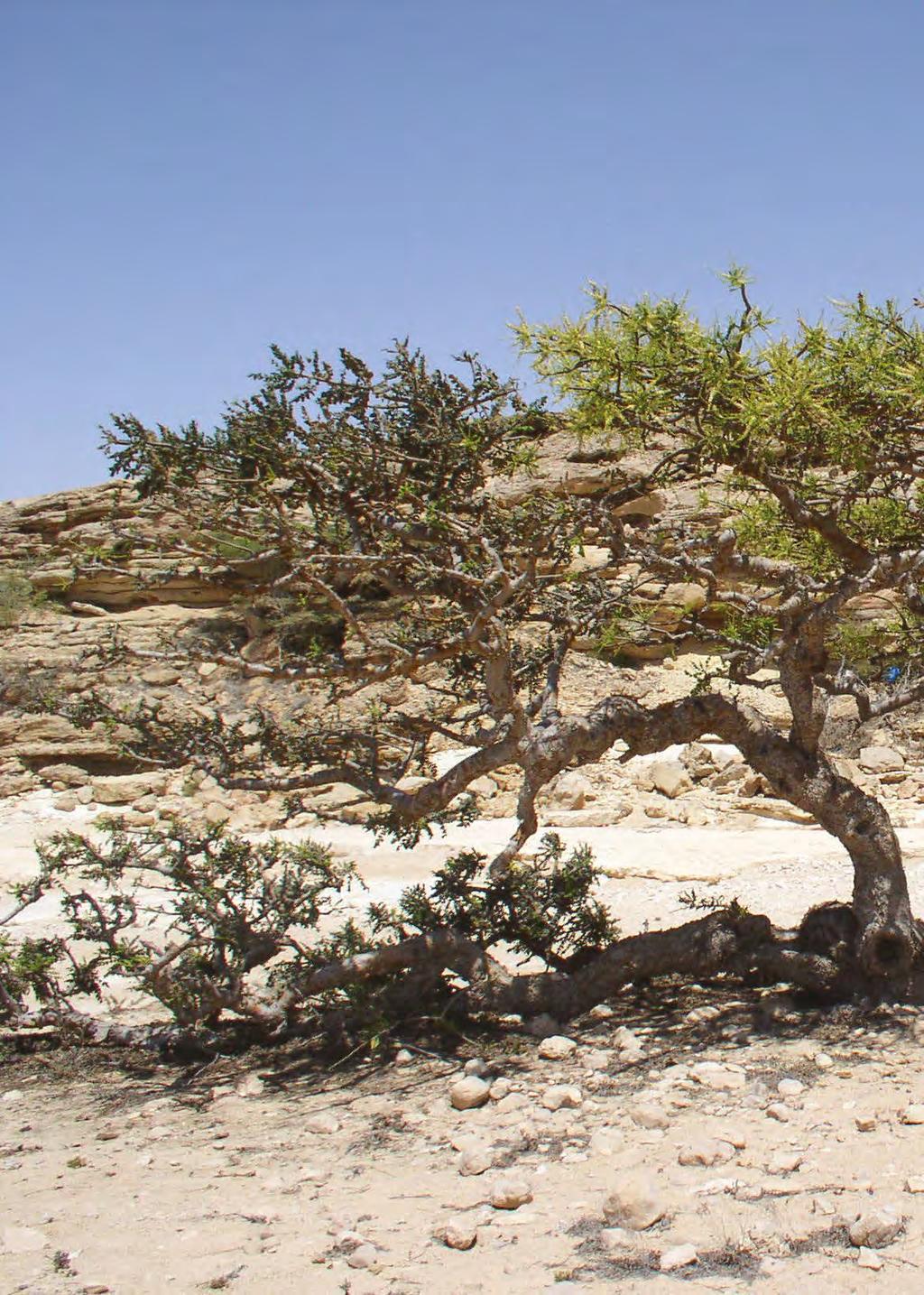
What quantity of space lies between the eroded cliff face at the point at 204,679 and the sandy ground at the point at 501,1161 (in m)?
6.07

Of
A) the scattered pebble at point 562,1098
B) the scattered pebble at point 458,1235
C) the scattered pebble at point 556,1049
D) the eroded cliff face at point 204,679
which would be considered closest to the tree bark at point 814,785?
the scattered pebble at point 556,1049

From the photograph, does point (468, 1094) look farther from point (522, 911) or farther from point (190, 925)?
point (190, 925)

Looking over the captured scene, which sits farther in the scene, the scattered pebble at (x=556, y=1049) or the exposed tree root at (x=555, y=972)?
the exposed tree root at (x=555, y=972)

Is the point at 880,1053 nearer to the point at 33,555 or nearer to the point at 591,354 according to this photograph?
the point at 591,354

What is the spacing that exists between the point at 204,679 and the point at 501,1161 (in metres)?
11.8

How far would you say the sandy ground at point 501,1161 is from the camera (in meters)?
3.65

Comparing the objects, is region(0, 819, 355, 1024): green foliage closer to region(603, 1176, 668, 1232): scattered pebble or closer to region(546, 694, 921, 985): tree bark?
region(546, 694, 921, 985): tree bark

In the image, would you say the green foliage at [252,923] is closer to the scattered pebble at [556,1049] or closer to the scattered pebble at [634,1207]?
the scattered pebble at [556,1049]

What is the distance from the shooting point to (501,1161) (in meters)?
4.61

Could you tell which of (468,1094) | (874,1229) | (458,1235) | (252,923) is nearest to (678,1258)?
(874,1229)

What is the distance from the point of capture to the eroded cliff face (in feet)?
50.0

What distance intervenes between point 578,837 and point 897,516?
7427mm

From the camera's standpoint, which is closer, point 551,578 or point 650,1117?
point 650,1117

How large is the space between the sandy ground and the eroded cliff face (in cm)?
607
